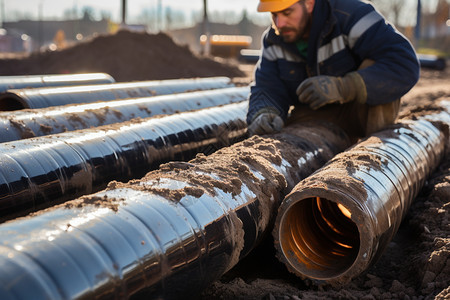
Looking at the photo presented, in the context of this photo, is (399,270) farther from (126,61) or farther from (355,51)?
(126,61)

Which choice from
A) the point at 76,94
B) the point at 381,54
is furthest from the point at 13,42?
the point at 381,54

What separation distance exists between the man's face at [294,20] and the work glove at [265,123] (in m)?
0.77

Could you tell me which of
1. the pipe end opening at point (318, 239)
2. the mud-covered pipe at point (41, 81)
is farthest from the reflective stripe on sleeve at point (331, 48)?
the mud-covered pipe at point (41, 81)

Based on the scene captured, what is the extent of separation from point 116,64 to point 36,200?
1101cm

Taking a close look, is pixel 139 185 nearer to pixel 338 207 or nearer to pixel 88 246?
pixel 88 246

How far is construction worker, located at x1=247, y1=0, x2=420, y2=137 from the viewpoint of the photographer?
444cm

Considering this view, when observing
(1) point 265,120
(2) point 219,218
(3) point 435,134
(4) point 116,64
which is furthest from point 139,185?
(4) point 116,64

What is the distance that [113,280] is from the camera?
1814 millimetres

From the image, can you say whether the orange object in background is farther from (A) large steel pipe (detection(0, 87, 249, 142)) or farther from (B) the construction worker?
(B) the construction worker

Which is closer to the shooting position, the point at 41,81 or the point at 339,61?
the point at 339,61

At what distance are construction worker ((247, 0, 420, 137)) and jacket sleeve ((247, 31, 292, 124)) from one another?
14 millimetres

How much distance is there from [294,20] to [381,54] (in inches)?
33.7

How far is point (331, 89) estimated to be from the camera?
4.36 m

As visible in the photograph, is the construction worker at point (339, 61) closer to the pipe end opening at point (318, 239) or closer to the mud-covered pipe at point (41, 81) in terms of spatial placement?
the pipe end opening at point (318, 239)
